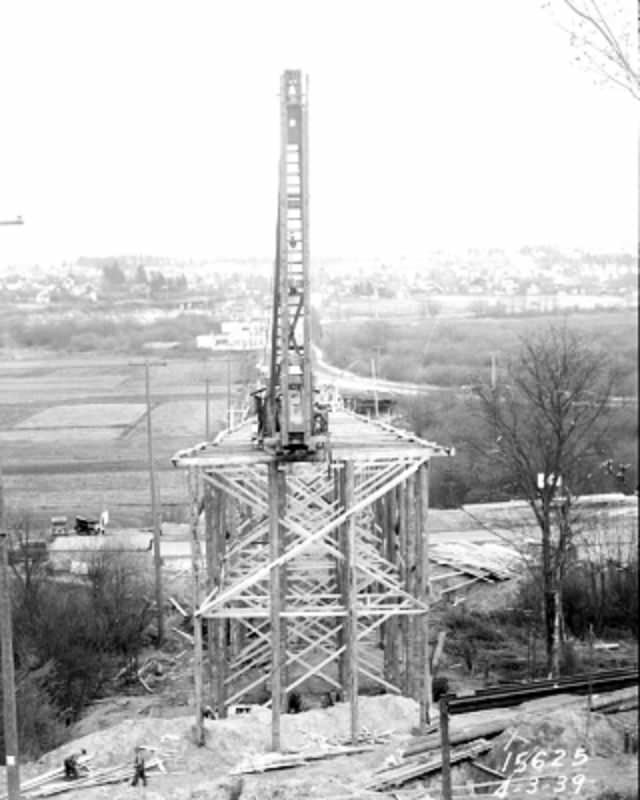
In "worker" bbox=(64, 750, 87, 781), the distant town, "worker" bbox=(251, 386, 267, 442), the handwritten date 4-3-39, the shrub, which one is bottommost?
the shrub

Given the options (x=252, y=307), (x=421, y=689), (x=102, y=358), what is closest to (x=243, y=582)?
(x=421, y=689)

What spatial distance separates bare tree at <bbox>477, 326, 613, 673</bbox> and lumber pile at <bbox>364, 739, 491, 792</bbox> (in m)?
4.03

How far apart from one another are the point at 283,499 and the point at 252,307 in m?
17.2

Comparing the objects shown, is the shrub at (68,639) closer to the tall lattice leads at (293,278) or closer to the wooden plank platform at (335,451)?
the wooden plank platform at (335,451)

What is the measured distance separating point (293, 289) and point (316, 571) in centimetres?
569

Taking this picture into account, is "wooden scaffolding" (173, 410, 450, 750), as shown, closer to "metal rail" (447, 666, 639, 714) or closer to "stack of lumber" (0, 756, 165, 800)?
"stack of lumber" (0, 756, 165, 800)

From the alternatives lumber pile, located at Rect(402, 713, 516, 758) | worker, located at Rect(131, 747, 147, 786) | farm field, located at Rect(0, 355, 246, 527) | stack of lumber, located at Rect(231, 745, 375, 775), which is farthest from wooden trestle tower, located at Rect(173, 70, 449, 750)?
farm field, located at Rect(0, 355, 246, 527)

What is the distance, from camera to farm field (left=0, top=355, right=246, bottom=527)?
18578 millimetres

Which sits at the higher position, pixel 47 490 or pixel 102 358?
pixel 102 358

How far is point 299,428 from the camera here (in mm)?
9195

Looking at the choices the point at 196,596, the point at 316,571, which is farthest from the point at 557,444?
the point at 196,596

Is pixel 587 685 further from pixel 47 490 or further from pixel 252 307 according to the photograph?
pixel 252 307

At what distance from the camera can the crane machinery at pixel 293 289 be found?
8.81 meters

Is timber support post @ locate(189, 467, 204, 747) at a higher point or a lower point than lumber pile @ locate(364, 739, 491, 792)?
higher
